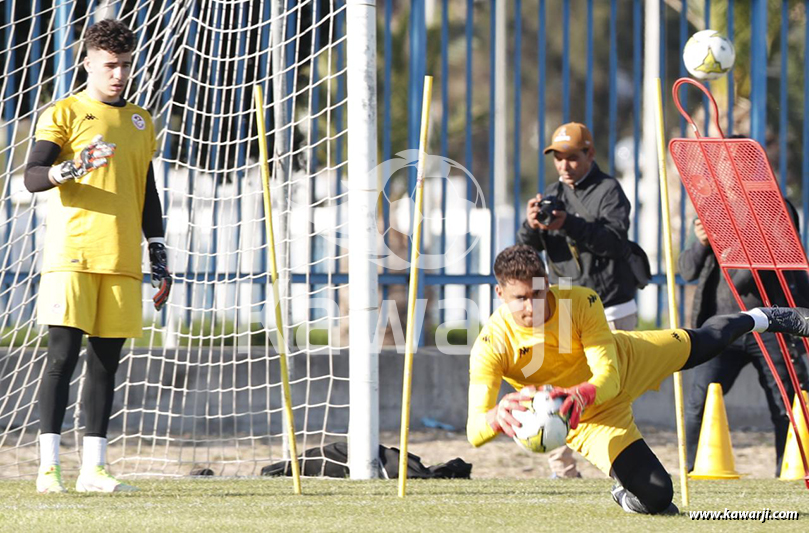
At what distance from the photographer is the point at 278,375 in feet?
30.5

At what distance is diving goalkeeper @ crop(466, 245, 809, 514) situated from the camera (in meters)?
4.87

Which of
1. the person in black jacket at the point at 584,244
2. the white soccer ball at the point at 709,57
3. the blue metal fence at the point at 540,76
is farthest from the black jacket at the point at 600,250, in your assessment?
the blue metal fence at the point at 540,76

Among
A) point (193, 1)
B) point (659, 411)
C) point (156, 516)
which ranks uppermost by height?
point (193, 1)

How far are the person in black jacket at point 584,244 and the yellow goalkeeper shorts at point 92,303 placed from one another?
220 cm

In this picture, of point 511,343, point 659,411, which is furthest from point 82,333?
point 659,411

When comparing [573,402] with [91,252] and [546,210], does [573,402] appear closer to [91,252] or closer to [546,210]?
[546,210]

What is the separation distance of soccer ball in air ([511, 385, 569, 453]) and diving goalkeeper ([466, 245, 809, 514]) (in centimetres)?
13

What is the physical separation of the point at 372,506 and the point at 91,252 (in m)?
1.71

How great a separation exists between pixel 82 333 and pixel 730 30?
581cm

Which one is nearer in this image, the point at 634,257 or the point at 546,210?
the point at 546,210

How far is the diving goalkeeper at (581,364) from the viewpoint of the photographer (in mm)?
4871

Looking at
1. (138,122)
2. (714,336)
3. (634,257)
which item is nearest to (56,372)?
(138,122)

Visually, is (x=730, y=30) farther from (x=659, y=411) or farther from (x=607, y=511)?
(x=607, y=511)

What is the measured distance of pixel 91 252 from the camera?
5699mm
